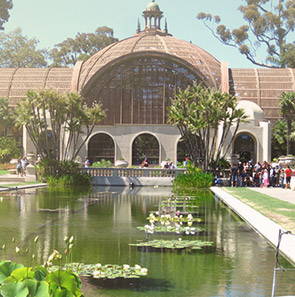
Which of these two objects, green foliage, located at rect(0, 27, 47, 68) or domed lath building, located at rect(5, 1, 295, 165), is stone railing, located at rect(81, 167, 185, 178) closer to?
domed lath building, located at rect(5, 1, 295, 165)

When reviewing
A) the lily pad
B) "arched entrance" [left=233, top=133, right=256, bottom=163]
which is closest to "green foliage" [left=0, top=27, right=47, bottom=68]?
"arched entrance" [left=233, top=133, right=256, bottom=163]

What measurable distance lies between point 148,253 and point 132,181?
24.8 metres

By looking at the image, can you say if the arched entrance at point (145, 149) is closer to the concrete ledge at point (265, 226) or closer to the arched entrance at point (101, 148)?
the arched entrance at point (101, 148)

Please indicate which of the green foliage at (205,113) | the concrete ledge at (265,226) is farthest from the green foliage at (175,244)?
the green foliage at (205,113)

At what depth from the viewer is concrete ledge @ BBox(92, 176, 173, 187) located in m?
34.2

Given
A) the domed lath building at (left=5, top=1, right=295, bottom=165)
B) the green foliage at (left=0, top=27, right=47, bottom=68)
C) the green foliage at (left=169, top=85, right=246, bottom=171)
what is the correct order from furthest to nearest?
the green foliage at (left=0, top=27, right=47, bottom=68)
the domed lath building at (left=5, top=1, right=295, bottom=165)
the green foliage at (left=169, top=85, right=246, bottom=171)

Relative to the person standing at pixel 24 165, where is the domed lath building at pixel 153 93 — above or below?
above

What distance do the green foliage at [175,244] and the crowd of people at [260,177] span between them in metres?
20.0

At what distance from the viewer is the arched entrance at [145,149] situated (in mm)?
51812

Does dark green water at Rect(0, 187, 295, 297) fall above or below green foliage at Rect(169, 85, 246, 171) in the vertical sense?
below

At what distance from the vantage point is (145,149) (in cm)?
5209

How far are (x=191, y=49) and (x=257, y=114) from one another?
11.5m

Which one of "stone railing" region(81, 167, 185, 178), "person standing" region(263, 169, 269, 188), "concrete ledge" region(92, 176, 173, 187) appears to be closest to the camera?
"person standing" region(263, 169, 269, 188)

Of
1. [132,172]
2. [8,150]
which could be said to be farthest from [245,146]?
[8,150]
